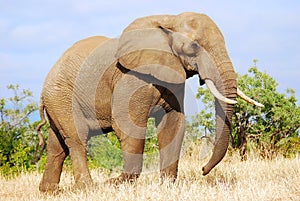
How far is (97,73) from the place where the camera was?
7.13 metres

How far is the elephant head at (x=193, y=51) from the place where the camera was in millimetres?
6375

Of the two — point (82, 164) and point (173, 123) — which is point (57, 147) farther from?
point (173, 123)

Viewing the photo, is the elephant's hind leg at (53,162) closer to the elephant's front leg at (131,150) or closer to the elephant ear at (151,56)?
the elephant's front leg at (131,150)

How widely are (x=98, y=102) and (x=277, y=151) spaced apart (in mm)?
5865

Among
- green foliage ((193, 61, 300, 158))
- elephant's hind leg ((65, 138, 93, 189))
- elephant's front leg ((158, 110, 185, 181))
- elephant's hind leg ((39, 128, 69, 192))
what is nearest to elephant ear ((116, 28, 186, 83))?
elephant's front leg ((158, 110, 185, 181))

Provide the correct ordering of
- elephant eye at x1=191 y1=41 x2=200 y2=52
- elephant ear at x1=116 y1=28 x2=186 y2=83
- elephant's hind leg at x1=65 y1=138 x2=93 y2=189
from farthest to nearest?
1. elephant's hind leg at x1=65 y1=138 x2=93 y2=189
2. elephant ear at x1=116 y1=28 x2=186 y2=83
3. elephant eye at x1=191 y1=41 x2=200 y2=52

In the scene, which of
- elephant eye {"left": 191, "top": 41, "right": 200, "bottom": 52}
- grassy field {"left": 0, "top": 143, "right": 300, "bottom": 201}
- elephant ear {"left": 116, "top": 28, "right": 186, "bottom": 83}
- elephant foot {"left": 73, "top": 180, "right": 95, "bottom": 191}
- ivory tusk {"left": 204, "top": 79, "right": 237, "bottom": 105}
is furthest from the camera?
elephant foot {"left": 73, "top": 180, "right": 95, "bottom": 191}

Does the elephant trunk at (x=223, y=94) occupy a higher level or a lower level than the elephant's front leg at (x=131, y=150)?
higher

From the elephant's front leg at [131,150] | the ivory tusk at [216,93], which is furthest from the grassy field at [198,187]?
the ivory tusk at [216,93]

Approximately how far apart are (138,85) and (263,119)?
6207 mm

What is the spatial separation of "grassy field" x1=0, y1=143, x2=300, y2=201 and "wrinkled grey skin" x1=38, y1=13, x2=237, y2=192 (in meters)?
0.38

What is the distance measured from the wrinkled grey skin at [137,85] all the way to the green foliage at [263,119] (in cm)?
499

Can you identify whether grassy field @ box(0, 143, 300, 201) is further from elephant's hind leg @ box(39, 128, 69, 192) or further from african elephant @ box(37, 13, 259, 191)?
african elephant @ box(37, 13, 259, 191)

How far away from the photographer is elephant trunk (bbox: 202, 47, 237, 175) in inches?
249
